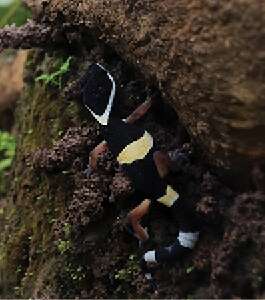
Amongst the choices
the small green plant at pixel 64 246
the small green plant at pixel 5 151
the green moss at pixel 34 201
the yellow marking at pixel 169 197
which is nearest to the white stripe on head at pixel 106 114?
the green moss at pixel 34 201

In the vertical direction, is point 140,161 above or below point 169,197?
above

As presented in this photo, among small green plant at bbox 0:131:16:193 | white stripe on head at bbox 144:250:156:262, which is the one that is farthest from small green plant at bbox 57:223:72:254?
→ small green plant at bbox 0:131:16:193

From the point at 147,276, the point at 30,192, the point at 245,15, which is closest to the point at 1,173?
the point at 30,192

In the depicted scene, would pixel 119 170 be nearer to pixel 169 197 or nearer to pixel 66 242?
pixel 169 197

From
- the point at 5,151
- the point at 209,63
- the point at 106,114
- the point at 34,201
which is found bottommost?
the point at 5,151

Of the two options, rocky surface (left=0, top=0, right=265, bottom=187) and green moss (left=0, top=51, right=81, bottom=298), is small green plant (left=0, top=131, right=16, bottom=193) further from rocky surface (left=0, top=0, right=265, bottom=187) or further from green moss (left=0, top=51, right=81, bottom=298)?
rocky surface (left=0, top=0, right=265, bottom=187)

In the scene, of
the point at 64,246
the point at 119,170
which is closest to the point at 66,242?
the point at 64,246

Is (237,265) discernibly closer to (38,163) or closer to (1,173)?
(38,163)
